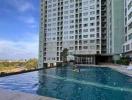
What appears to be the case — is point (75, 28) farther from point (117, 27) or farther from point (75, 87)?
point (75, 87)

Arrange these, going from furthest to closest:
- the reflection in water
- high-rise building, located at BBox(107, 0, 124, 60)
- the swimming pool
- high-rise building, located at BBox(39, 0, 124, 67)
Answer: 1. high-rise building, located at BBox(39, 0, 124, 67)
2. high-rise building, located at BBox(107, 0, 124, 60)
3. the swimming pool
4. the reflection in water

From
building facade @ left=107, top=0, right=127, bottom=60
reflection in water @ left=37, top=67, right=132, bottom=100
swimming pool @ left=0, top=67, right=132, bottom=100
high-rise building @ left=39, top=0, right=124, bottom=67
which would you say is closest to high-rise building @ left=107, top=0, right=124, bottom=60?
building facade @ left=107, top=0, right=127, bottom=60

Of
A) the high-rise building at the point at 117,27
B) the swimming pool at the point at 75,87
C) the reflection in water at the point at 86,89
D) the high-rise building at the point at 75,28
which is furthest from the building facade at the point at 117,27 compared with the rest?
the swimming pool at the point at 75,87

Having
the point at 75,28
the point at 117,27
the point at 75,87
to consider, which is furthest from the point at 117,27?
the point at 75,87

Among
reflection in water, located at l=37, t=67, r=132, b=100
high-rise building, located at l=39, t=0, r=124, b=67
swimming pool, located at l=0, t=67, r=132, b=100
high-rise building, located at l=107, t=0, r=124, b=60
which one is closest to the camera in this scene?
reflection in water, located at l=37, t=67, r=132, b=100

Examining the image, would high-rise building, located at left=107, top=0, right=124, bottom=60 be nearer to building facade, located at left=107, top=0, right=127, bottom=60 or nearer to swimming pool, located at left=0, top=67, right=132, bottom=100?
building facade, located at left=107, top=0, right=127, bottom=60

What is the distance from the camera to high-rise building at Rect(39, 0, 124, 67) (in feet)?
257

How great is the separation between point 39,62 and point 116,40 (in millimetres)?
42864

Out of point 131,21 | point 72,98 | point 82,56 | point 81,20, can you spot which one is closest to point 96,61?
point 82,56

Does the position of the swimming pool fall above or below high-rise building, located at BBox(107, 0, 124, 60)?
below

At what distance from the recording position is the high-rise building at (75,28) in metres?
78.2

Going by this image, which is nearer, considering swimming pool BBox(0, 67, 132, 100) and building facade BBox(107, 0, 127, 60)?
swimming pool BBox(0, 67, 132, 100)

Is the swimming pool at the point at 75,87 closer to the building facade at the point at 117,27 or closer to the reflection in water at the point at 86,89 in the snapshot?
the reflection in water at the point at 86,89

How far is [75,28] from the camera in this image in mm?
87312
